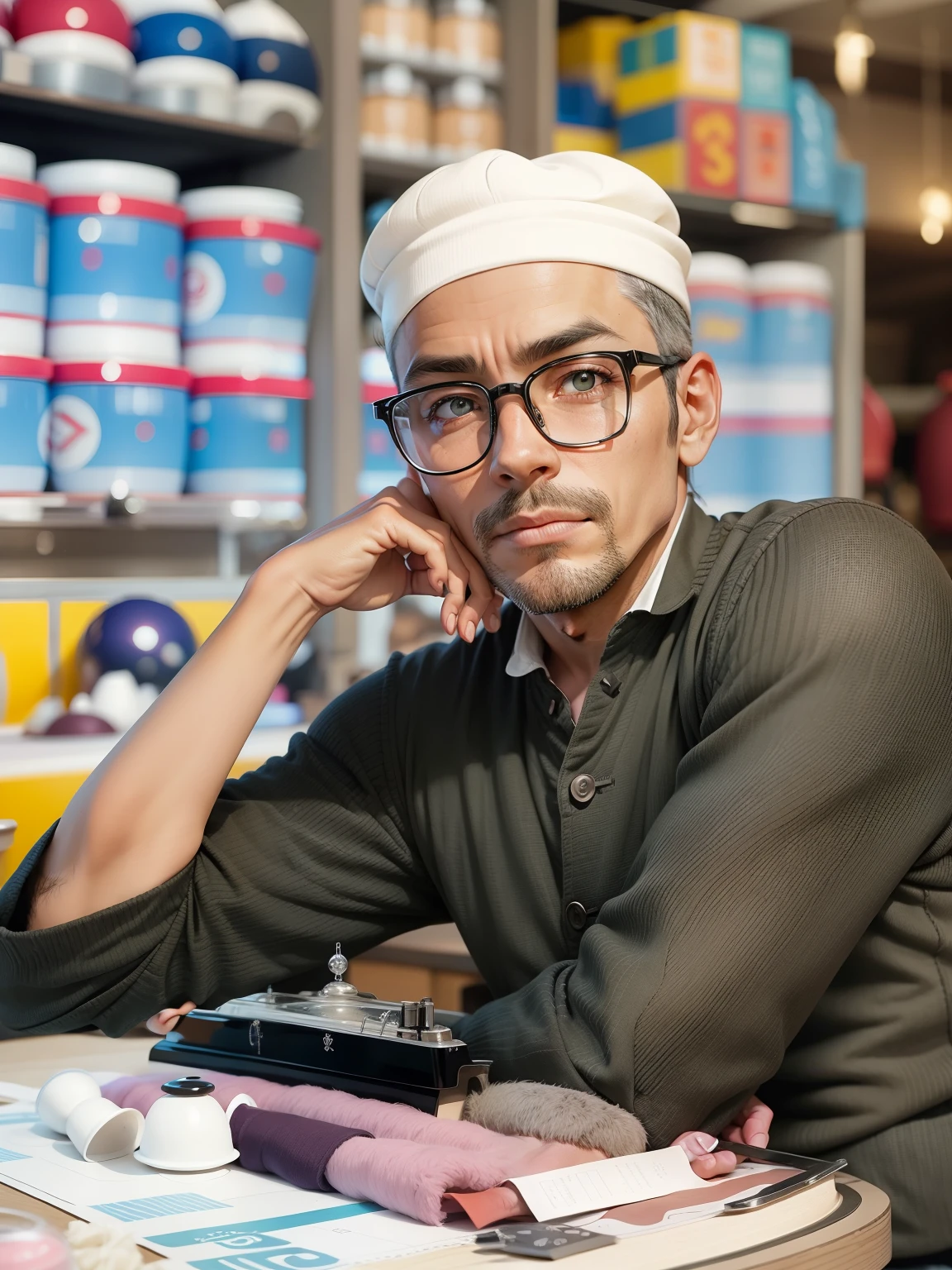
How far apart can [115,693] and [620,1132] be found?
1.40 m

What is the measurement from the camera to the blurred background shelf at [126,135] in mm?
2209

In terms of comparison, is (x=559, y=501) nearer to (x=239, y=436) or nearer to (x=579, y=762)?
(x=579, y=762)

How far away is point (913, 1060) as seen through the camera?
1.09 m

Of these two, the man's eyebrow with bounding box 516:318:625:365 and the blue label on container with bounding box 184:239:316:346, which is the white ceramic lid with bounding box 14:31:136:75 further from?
the man's eyebrow with bounding box 516:318:625:365

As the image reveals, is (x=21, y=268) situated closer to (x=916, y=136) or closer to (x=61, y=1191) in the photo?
(x=61, y=1191)

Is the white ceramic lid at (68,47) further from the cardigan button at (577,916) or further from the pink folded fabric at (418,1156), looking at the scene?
the pink folded fabric at (418,1156)

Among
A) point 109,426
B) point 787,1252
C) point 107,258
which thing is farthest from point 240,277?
point 787,1252

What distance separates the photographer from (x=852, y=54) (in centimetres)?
352

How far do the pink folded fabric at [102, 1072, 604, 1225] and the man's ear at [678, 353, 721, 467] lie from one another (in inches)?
26.5

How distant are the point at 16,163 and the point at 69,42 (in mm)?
202

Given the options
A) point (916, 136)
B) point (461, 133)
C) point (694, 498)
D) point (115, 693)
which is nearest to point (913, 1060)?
point (694, 498)

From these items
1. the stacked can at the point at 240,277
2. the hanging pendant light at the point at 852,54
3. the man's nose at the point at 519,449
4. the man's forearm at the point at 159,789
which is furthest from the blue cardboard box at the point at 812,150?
the man's forearm at the point at 159,789

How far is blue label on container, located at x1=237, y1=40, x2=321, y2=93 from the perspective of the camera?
7.80 ft

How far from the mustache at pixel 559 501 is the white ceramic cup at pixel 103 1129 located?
0.56m
